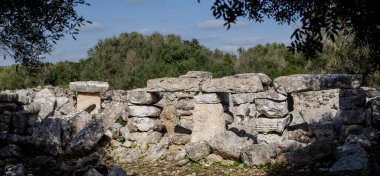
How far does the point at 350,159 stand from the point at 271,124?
2.73 metres

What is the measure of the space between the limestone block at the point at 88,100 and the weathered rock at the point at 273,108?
27.5ft

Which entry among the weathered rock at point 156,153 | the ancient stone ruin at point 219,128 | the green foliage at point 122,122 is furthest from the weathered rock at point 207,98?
the green foliage at point 122,122

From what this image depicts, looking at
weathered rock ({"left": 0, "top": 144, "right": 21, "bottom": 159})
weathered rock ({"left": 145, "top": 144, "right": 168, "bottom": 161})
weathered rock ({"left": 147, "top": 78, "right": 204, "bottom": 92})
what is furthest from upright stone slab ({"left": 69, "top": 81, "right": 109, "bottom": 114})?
weathered rock ({"left": 145, "top": 144, "right": 168, "bottom": 161})

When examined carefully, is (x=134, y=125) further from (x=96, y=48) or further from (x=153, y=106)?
(x=96, y=48)

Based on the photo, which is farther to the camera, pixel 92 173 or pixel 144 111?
pixel 144 111

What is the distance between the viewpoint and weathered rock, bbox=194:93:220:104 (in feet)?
42.4

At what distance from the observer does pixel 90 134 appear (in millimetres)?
13359

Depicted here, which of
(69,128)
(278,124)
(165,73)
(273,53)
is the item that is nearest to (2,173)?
(69,128)

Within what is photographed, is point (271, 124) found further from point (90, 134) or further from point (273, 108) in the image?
point (90, 134)

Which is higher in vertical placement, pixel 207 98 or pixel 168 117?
pixel 207 98

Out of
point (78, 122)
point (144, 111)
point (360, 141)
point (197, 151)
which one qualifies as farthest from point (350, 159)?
point (78, 122)

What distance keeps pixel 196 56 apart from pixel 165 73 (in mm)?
8860

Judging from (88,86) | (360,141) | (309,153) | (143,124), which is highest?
(88,86)

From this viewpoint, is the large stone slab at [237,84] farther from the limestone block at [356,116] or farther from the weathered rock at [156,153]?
the limestone block at [356,116]
